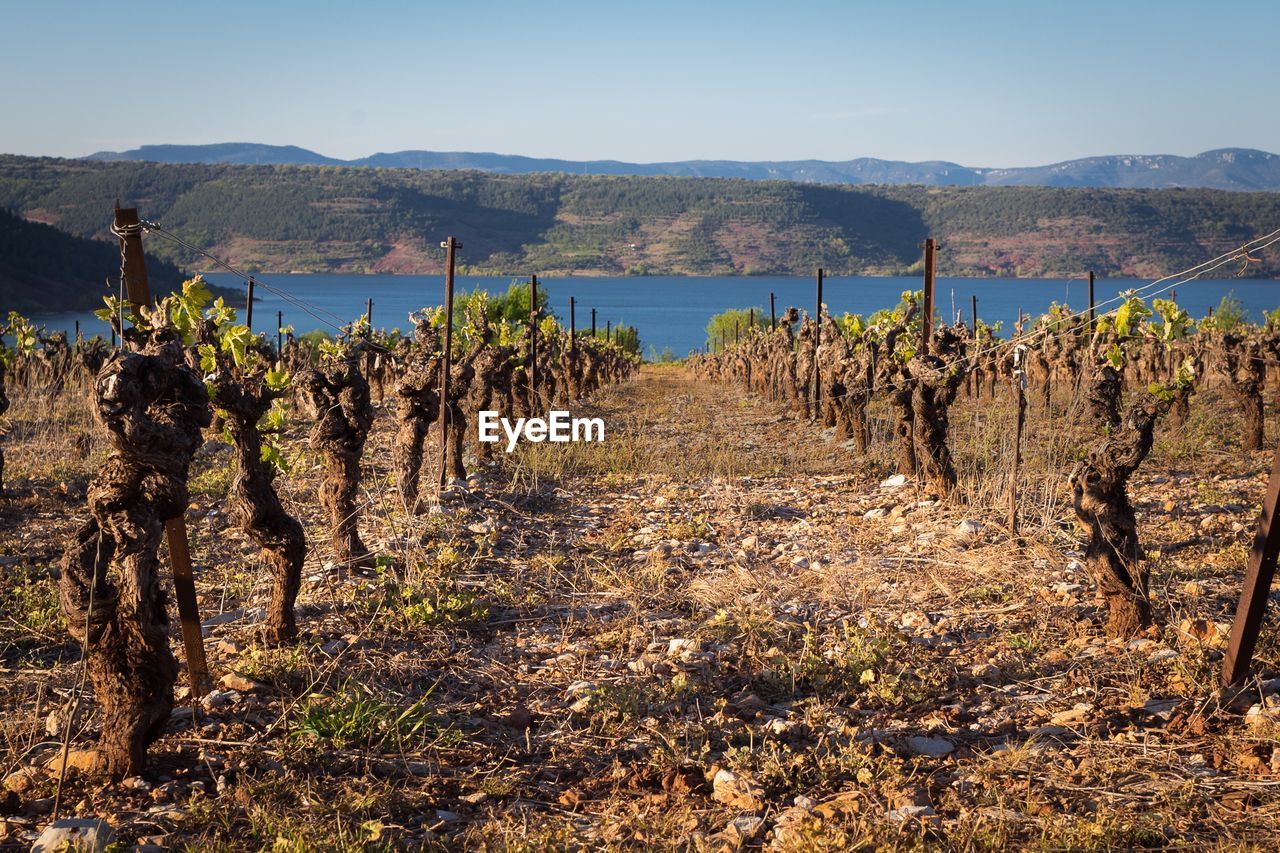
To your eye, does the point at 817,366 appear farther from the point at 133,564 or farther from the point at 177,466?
the point at 133,564

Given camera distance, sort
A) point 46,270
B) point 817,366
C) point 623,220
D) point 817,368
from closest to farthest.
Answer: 1. point 817,366
2. point 817,368
3. point 46,270
4. point 623,220

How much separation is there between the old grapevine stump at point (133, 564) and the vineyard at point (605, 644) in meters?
0.01

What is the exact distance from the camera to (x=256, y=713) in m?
4.92

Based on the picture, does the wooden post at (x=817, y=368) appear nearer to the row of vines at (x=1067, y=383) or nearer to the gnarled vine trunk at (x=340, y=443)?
the row of vines at (x=1067, y=383)

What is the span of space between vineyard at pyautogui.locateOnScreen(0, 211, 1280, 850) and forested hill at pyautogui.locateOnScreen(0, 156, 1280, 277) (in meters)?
92.8

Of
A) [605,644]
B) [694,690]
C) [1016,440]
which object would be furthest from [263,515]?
[1016,440]

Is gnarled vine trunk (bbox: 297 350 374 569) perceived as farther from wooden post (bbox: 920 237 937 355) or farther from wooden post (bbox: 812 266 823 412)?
wooden post (bbox: 812 266 823 412)

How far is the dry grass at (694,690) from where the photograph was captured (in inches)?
157

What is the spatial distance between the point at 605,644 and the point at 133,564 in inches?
113

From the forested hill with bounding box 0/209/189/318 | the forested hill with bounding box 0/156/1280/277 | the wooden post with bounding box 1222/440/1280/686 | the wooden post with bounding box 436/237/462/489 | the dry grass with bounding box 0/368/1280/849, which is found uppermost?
the forested hill with bounding box 0/156/1280/277

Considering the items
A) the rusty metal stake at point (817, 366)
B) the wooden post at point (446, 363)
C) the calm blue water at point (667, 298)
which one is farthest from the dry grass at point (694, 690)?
the calm blue water at point (667, 298)

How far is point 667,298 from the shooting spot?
158375mm

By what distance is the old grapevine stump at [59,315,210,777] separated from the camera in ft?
13.7

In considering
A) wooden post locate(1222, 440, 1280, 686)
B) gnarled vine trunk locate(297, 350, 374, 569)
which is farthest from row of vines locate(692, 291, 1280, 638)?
gnarled vine trunk locate(297, 350, 374, 569)
